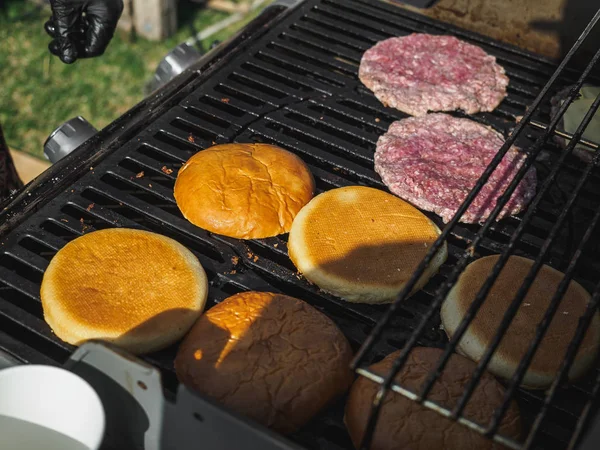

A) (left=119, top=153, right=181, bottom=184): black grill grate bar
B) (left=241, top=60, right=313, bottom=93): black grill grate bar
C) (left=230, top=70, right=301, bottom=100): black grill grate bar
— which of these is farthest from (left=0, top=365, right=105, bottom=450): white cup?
(left=241, top=60, right=313, bottom=93): black grill grate bar

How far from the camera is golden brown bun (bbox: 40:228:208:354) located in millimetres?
2564

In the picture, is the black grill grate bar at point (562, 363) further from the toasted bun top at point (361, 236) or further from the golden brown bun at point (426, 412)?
the toasted bun top at point (361, 236)

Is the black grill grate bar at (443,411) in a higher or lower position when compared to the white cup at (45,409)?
higher

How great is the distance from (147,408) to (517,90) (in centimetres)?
293

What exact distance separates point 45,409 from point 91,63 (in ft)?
18.5

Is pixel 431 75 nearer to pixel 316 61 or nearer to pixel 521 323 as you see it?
pixel 316 61

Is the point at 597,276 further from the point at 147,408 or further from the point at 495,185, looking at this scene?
the point at 147,408

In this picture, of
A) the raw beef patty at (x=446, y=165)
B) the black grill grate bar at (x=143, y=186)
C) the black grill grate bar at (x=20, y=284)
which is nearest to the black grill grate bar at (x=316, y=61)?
the raw beef patty at (x=446, y=165)

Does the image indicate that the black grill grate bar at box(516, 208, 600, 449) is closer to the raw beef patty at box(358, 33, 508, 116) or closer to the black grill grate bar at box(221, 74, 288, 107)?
the raw beef patty at box(358, 33, 508, 116)

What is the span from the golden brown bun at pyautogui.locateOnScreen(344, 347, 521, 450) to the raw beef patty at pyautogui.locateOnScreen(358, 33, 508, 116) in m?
1.74

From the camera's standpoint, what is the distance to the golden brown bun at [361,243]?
282 centimetres

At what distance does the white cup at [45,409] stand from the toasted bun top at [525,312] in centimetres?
147

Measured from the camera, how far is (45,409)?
7.18 feet

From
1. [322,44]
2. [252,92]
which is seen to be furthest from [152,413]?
[322,44]
